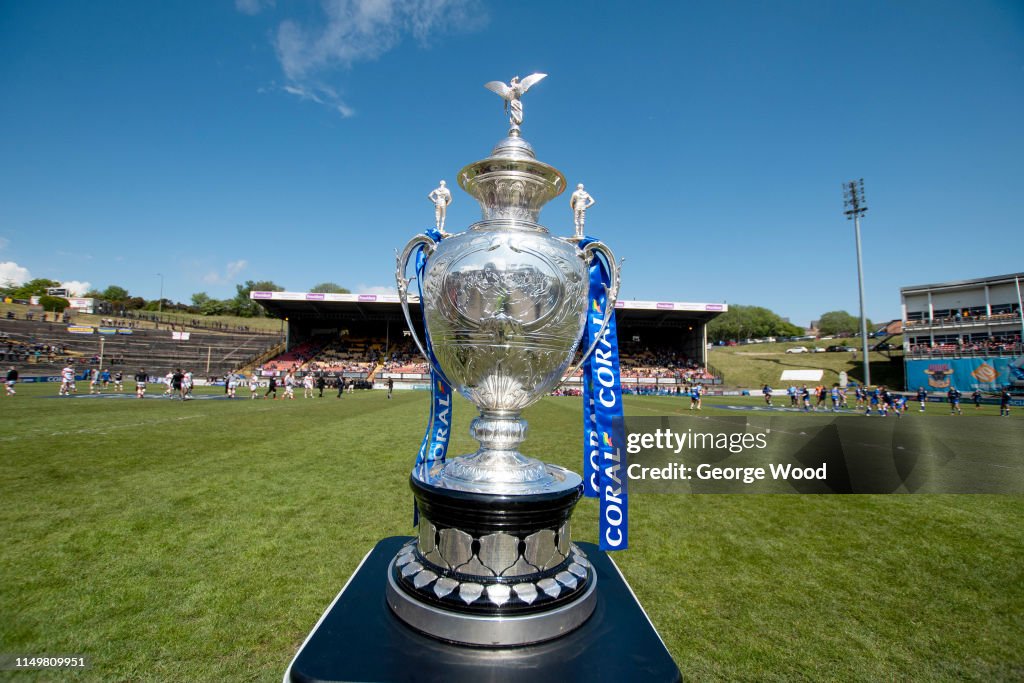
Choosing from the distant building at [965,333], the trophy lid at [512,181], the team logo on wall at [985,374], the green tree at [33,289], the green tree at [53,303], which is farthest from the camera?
the green tree at [33,289]

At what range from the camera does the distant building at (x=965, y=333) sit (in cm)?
3194

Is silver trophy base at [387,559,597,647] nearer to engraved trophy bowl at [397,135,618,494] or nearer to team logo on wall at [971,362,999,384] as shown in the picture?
engraved trophy bowl at [397,135,618,494]

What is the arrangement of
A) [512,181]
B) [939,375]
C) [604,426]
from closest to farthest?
1. [512,181]
2. [604,426]
3. [939,375]

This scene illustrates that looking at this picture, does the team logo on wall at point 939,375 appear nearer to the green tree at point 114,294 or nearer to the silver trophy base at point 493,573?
the silver trophy base at point 493,573

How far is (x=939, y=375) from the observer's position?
34562 mm

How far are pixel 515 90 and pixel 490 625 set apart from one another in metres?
1.82

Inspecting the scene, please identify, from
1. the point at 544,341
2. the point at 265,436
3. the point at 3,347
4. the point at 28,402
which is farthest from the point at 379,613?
the point at 3,347

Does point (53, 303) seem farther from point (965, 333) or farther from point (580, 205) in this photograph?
point (965, 333)

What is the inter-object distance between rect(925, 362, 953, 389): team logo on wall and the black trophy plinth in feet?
148

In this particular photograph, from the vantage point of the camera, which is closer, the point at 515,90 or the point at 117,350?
the point at 515,90

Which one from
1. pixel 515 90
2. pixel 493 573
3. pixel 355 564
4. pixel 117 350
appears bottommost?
pixel 355 564

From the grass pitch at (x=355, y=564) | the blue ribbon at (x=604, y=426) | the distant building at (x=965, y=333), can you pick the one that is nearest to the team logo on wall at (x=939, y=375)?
the distant building at (x=965, y=333)

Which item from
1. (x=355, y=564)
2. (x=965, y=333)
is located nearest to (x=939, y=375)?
(x=965, y=333)

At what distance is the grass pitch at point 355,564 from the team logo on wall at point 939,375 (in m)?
37.2
